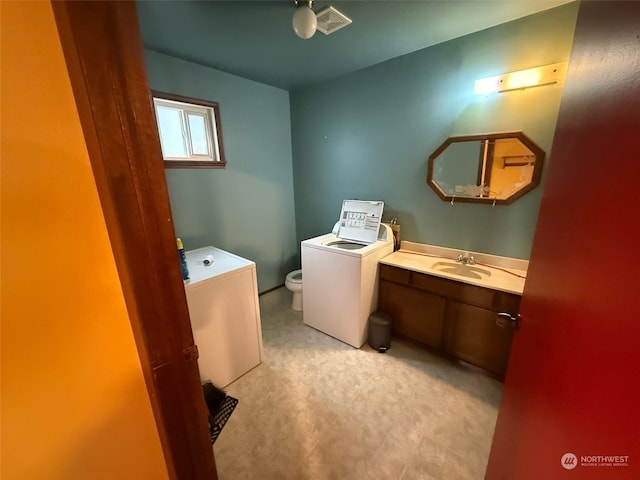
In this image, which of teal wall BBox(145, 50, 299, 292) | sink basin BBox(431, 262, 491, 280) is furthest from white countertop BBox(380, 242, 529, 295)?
teal wall BBox(145, 50, 299, 292)

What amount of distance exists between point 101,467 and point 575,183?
1.32 m

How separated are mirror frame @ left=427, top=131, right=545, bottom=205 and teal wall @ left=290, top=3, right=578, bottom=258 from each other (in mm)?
35

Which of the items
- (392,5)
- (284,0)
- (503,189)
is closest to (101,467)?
(284,0)

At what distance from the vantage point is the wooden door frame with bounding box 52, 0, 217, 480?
0.39 m

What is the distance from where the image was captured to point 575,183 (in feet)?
2.04

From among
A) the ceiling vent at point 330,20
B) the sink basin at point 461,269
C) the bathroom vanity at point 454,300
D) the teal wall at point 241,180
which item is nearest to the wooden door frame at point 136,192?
the ceiling vent at point 330,20

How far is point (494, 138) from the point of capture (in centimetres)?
182

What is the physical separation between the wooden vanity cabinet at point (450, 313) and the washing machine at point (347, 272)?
0.20 meters

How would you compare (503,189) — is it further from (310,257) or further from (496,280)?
(310,257)

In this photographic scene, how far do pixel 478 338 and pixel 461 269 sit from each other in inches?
20.3

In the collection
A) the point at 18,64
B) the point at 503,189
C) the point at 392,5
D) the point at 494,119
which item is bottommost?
the point at 503,189

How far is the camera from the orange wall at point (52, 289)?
403 mm
